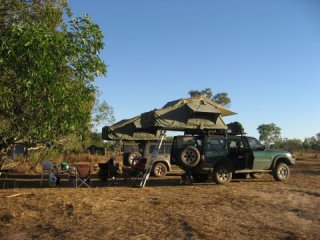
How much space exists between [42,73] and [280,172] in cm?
1035

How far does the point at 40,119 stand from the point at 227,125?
8.16 m

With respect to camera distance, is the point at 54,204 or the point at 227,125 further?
the point at 227,125

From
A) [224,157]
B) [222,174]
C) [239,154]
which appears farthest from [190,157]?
[239,154]

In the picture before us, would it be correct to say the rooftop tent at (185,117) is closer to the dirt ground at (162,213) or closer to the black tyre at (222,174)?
the black tyre at (222,174)

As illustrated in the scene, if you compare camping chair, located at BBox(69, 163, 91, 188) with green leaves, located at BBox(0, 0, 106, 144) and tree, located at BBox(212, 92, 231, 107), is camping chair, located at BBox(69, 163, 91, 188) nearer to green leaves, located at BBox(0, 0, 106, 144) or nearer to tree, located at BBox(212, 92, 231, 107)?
green leaves, located at BBox(0, 0, 106, 144)

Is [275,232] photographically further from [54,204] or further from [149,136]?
[149,136]

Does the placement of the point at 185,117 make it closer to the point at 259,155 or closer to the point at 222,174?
the point at 222,174

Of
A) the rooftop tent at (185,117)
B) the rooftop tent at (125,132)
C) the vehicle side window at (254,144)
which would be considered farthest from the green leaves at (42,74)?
the rooftop tent at (125,132)

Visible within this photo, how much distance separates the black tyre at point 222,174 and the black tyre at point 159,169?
407 cm

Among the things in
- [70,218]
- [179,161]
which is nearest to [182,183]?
[179,161]

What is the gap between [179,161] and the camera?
635 inches

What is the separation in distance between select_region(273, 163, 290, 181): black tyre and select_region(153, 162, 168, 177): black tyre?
4.94 meters

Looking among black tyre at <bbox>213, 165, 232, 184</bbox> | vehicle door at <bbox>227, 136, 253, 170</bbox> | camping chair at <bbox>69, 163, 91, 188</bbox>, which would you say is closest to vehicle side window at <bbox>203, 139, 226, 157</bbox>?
vehicle door at <bbox>227, 136, 253, 170</bbox>

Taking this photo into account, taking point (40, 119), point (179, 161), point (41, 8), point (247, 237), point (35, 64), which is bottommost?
point (247, 237)
